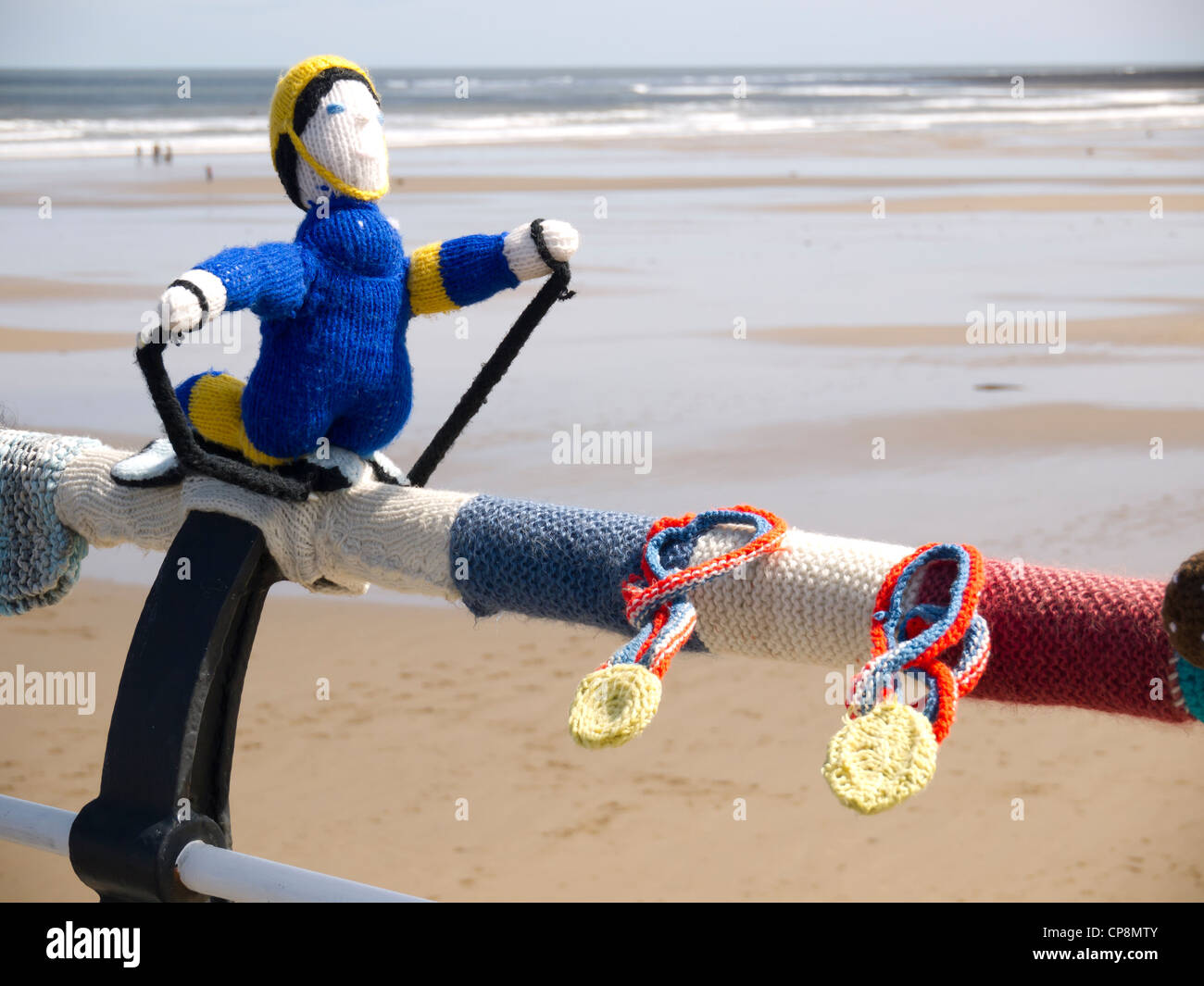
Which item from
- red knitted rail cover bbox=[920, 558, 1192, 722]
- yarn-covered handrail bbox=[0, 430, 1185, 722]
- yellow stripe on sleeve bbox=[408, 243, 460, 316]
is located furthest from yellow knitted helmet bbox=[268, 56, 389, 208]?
red knitted rail cover bbox=[920, 558, 1192, 722]

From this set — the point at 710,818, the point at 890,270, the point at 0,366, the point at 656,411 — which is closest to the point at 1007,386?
the point at 656,411

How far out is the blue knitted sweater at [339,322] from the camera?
5.49 feet

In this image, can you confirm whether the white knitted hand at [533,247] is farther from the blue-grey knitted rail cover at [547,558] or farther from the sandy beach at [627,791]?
the sandy beach at [627,791]

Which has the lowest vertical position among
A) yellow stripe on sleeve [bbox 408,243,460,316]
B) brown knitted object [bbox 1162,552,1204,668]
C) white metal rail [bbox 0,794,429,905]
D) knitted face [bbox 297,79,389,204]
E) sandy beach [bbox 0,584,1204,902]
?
sandy beach [bbox 0,584,1204,902]

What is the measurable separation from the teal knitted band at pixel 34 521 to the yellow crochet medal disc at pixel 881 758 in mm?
1158

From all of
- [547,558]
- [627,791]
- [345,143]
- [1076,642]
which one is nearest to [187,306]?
[345,143]

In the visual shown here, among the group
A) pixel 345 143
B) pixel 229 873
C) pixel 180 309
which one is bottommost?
pixel 229 873

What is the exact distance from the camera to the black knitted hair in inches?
67.3

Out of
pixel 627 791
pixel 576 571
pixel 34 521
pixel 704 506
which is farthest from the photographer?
pixel 704 506

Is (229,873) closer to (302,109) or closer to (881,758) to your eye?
(881,758)

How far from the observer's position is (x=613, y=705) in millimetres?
1225

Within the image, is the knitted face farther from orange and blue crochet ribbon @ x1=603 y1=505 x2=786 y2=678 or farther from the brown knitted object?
the brown knitted object

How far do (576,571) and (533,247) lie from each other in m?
0.47

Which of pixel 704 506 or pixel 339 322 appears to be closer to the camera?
pixel 339 322
